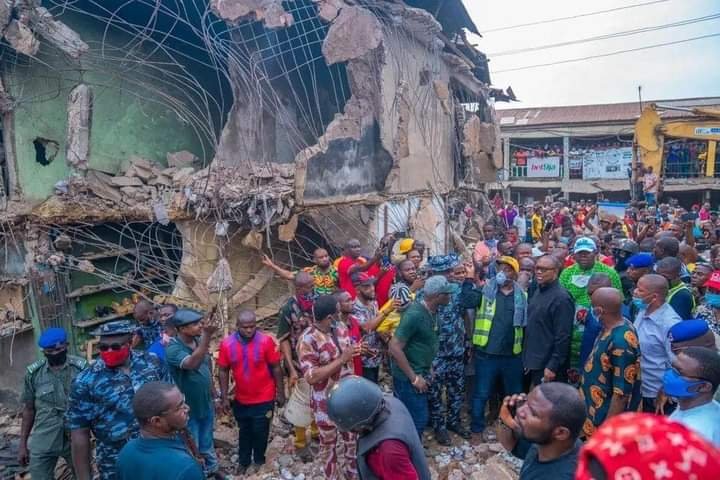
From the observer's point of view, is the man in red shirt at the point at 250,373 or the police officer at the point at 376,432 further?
the man in red shirt at the point at 250,373

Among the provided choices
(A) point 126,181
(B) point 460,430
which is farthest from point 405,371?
(A) point 126,181

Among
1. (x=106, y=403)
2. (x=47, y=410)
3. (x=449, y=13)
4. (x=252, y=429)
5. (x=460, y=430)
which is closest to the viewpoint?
(x=106, y=403)

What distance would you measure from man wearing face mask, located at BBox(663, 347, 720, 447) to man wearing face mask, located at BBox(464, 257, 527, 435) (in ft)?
7.05

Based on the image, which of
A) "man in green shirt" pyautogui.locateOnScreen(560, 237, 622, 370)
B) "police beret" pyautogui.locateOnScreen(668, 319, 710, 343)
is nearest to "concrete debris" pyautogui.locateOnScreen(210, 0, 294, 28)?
"man in green shirt" pyautogui.locateOnScreen(560, 237, 622, 370)

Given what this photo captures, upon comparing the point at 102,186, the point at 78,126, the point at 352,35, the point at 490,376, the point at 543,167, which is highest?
the point at 352,35

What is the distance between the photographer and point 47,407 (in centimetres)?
401

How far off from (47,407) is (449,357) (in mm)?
3324

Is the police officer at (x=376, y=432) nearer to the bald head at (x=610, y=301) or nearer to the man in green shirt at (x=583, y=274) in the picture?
the bald head at (x=610, y=301)

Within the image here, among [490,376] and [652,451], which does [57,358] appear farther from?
[652,451]

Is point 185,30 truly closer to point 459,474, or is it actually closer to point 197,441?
point 197,441

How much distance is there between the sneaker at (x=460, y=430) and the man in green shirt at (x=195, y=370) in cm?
221

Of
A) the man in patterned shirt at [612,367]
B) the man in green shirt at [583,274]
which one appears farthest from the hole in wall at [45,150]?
the man in patterned shirt at [612,367]

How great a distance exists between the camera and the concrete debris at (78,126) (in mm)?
6965

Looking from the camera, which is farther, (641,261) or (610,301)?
(641,261)
